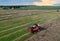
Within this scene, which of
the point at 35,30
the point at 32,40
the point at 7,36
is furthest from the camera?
the point at 35,30

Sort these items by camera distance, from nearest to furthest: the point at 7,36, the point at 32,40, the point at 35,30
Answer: the point at 32,40
the point at 7,36
the point at 35,30

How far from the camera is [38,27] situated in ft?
139

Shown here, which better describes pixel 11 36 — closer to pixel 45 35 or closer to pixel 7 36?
pixel 7 36

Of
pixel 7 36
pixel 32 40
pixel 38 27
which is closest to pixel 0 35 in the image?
pixel 7 36

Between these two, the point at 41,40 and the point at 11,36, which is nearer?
the point at 41,40

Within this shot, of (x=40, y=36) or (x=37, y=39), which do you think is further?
(x=40, y=36)

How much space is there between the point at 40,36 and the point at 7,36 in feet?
19.3

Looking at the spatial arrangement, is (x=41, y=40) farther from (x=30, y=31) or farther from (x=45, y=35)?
(x=30, y=31)

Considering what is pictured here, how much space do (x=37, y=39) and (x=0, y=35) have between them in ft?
23.1

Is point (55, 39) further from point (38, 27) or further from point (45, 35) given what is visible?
point (38, 27)

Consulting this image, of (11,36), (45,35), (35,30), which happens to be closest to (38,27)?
(35,30)

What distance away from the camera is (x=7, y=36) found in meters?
35.8

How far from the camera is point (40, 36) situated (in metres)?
36.6

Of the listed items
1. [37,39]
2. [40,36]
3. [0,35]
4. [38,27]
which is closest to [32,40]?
[37,39]
